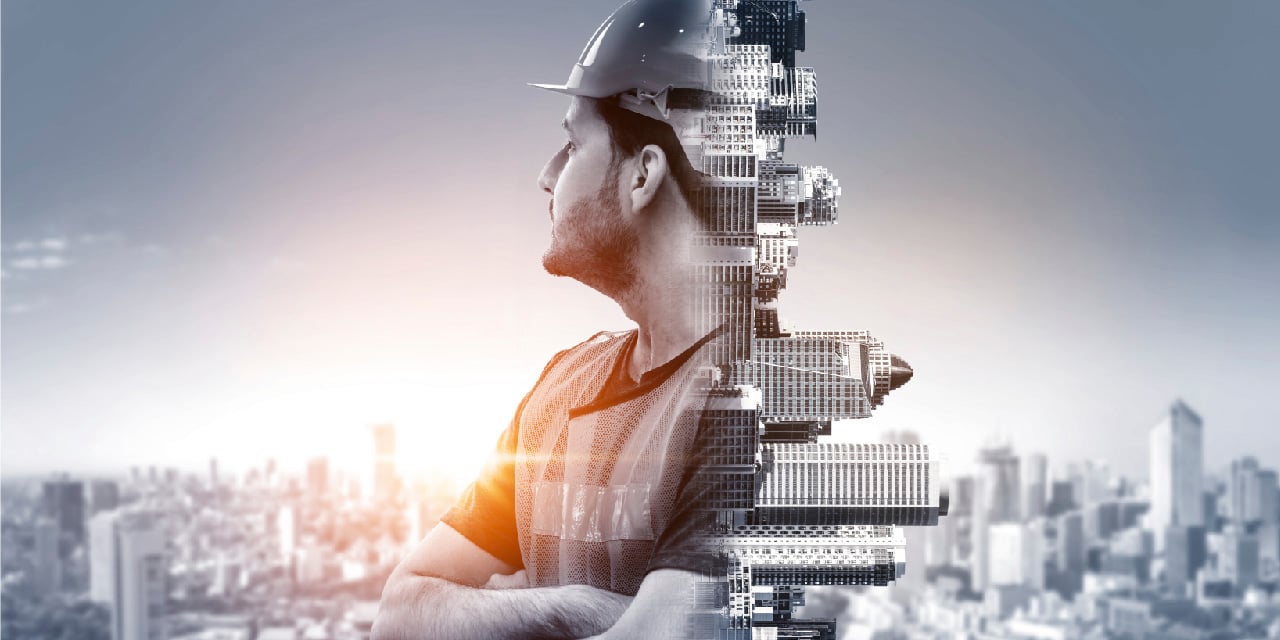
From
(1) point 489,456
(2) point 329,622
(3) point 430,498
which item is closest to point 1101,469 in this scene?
(2) point 329,622

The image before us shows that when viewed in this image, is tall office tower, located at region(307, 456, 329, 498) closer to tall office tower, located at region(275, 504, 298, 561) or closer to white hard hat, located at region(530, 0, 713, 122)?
tall office tower, located at region(275, 504, 298, 561)

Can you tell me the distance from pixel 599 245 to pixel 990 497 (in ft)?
47.8

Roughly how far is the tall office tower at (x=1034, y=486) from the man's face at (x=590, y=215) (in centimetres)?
1550

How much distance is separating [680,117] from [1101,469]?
1829 cm

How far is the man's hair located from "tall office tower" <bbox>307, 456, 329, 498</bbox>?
7165 millimetres

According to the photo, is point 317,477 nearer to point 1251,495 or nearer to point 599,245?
point 599,245

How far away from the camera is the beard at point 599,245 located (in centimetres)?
228

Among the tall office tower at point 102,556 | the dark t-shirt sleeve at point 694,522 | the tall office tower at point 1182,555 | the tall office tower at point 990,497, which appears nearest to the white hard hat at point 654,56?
the dark t-shirt sleeve at point 694,522

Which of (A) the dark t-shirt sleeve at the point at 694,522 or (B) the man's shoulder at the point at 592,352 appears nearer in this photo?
(A) the dark t-shirt sleeve at the point at 694,522

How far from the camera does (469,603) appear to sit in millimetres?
2348

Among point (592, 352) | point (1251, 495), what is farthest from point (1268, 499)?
point (592, 352)

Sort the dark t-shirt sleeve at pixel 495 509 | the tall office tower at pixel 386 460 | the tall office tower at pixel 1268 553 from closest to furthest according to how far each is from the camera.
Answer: the dark t-shirt sleeve at pixel 495 509 → the tall office tower at pixel 386 460 → the tall office tower at pixel 1268 553

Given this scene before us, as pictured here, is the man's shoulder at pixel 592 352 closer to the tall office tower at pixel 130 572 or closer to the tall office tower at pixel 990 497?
the tall office tower at pixel 130 572

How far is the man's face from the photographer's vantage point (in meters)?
2.29
